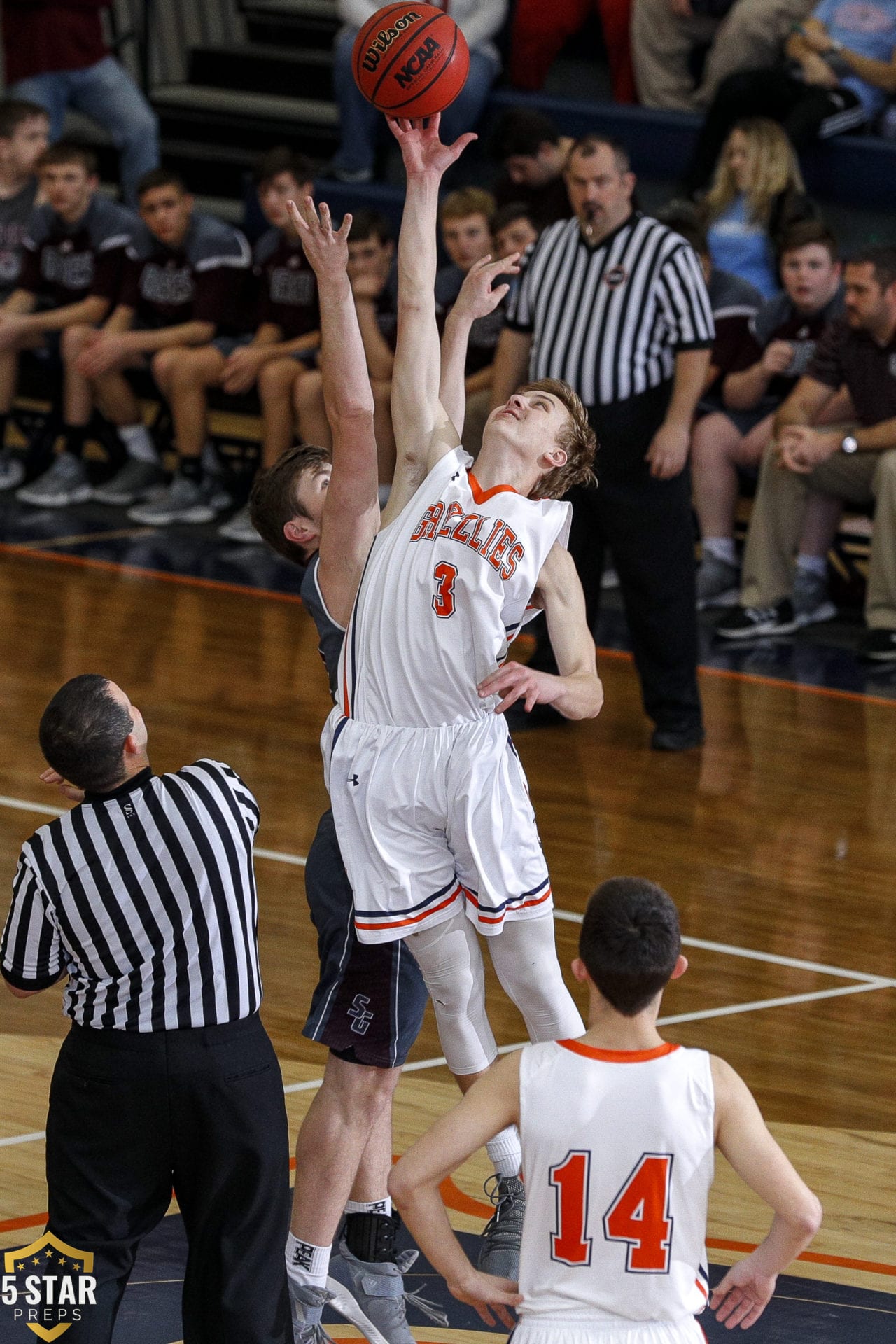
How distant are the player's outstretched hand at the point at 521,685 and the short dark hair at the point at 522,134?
271 inches

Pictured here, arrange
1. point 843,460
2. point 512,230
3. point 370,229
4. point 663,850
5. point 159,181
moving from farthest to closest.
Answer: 1. point 159,181
2. point 370,229
3. point 512,230
4. point 843,460
5. point 663,850

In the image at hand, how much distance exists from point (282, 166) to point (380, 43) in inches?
220

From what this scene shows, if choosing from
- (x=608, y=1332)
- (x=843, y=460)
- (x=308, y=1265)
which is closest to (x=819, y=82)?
(x=843, y=460)

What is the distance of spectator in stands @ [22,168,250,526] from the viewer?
415 inches

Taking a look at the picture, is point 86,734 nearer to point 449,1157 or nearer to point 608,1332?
point 449,1157


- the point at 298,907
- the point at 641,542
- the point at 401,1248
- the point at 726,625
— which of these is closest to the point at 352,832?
the point at 401,1248

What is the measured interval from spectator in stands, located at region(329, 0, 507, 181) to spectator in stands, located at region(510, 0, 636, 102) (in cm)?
16

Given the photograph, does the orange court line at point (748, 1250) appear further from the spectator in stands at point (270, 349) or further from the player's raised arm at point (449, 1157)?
the spectator in stands at point (270, 349)

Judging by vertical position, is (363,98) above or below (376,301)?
above

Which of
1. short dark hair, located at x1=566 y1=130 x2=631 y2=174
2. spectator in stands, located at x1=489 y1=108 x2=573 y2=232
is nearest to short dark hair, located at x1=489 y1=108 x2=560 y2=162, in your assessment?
spectator in stands, located at x1=489 y1=108 x2=573 y2=232

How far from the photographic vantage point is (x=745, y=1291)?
2.64 metres

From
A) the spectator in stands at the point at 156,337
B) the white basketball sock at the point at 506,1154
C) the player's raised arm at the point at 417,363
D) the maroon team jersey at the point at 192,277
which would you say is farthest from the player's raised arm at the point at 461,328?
the maroon team jersey at the point at 192,277

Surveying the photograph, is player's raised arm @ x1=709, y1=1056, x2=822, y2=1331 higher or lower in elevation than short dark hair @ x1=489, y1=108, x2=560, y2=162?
lower

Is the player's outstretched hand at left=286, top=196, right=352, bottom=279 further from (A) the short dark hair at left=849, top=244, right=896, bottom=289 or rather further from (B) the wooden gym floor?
(A) the short dark hair at left=849, top=244, right=896, bottom=289
